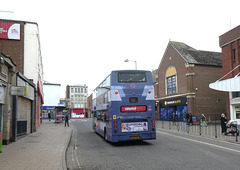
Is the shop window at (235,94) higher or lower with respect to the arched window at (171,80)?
lower

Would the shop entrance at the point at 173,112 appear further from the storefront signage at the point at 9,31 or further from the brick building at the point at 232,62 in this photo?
the storefront signage at the point at 9,31

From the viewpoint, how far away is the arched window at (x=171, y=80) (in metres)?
39.0

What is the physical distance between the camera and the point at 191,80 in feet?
114

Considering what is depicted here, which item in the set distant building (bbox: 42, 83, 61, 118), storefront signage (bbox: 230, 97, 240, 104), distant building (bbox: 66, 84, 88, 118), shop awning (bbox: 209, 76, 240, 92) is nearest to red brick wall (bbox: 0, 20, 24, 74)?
shop awning (bbox: 209, 76, 240, 92)

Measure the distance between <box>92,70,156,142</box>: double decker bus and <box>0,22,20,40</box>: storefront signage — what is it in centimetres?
1493

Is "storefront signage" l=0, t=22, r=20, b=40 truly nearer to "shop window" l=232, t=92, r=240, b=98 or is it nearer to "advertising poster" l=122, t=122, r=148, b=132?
"advertising poster" l=122, t=122, r=148, b=132

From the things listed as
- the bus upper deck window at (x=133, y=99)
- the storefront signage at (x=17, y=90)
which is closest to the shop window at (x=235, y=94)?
the bus upper deck window at (x=133, y=99)

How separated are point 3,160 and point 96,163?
330 cm

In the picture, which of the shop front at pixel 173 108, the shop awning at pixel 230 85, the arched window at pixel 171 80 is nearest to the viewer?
the shop awning at pixel 230 85

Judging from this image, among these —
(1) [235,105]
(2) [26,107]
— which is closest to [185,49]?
(1) [235,105]

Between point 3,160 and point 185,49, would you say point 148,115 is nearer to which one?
point 3,160

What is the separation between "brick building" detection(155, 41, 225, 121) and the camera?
34.8m

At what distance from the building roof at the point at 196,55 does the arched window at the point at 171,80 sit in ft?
10.6

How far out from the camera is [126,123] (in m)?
12.2
